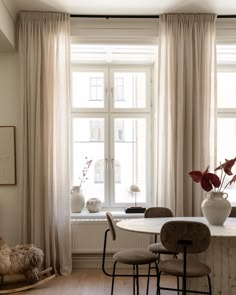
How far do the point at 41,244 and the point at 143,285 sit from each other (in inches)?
50.4

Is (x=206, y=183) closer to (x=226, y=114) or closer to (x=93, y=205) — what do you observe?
(x=93, y=205)

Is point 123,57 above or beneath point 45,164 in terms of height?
above

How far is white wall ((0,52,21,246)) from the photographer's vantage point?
4.18m

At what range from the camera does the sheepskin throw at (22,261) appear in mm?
3498

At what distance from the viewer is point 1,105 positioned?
421 cm

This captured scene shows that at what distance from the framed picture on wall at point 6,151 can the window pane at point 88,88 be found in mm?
1092

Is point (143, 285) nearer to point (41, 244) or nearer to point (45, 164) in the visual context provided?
point (41, 244)

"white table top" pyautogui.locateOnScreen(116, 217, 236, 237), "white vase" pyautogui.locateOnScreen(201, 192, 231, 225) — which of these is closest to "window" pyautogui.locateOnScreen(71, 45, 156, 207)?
"white table top" pyautogui.locateOnScreen(116, 217, 236, 237)

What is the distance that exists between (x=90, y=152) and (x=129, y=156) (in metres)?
0.56

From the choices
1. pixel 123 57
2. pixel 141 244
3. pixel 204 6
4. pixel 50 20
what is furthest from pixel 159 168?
pixel 50 20

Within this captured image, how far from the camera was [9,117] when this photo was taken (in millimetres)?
4215

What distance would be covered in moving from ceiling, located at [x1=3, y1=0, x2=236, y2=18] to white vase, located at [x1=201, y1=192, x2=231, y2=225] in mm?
2261

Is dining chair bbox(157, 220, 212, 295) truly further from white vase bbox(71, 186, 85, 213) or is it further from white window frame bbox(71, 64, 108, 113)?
white window frame bbox(71, 64, 108, 113)

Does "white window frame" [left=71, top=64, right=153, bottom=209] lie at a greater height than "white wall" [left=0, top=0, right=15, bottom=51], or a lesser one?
lesser
